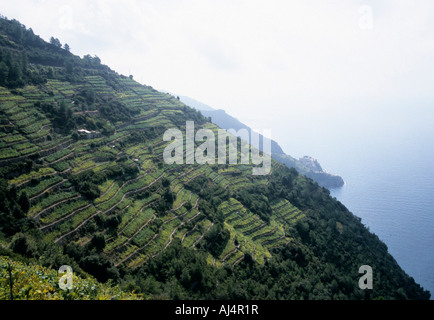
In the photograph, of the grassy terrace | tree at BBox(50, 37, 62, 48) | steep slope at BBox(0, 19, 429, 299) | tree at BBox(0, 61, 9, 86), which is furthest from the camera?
tree at BBox(50, 37, 62, 48)

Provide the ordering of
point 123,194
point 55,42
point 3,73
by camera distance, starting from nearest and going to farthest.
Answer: point 123,194, point 3,73, point 55,42

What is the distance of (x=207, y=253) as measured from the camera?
3275 centimetres

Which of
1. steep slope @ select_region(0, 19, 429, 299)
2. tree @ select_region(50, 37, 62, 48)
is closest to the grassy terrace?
steep slope @ select_region(0, 19, 429, 299)

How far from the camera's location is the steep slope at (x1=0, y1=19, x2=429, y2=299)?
86.0 ft

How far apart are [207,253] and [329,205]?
48.2m

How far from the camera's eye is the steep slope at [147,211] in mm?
26203

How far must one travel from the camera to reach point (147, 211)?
34.7 m

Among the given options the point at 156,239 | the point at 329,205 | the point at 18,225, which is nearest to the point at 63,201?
the point at 18,225

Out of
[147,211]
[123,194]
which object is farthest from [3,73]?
[147,211]

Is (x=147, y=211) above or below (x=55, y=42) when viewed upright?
below

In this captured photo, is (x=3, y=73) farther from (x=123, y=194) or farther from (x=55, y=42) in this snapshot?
(x=55, y=42)

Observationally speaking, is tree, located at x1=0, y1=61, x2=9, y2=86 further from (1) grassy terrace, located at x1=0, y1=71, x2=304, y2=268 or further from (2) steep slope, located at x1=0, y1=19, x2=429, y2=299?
(1) grassy terrace, located at x1=0, y1=71, x2=304, y2=268
